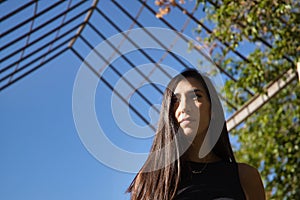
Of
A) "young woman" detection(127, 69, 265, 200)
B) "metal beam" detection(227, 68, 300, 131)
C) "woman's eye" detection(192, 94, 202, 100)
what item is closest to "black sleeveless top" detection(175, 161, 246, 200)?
"young woman" detection(127, 69, 265, 200)

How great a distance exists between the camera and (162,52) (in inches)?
256

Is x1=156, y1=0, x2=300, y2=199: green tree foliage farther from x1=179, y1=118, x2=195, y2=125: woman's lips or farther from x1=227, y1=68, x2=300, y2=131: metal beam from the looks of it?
x1=179, y1=118, x2=195, y2=125: woman's lips

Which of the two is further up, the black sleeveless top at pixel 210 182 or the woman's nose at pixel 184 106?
the woman's nose at pixel 184 106

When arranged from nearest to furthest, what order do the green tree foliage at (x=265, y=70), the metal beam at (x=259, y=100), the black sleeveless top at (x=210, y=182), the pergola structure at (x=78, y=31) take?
the black sleeveless top at (x=210, y=182) < the green tree foliage at (x=265, y=70) < the metal beam at (x=259, y=100) < the pergola structure at (x=78, y=31)

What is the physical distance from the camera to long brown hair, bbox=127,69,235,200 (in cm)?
84

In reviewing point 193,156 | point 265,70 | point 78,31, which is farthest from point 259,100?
point 193,156

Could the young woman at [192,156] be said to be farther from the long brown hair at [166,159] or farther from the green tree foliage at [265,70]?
the green tree foliage at [265,70]

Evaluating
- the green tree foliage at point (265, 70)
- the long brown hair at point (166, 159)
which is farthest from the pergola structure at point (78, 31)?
the long brown hair at point (166, 159)

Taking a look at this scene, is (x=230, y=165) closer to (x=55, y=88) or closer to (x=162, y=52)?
(x=162, y=52)

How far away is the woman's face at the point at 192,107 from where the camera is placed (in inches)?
33.8

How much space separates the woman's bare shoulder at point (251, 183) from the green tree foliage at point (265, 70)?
11.1 feet

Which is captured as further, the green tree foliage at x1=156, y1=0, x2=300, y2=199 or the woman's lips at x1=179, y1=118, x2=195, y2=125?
the green tree foliage at x1=156, y1=0, x2=300, y2=199

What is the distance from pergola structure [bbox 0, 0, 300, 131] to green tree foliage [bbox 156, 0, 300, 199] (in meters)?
0.12

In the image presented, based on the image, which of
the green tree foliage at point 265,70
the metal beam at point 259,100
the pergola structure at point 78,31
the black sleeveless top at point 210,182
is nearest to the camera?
the black sleeveless top at point 210,182
